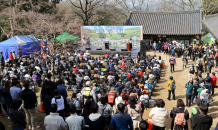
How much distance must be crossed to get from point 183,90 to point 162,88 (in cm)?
126

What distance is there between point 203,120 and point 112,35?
20089mm

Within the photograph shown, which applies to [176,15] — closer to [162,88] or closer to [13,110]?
[162,88]

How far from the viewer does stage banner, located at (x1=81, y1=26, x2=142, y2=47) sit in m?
23.6

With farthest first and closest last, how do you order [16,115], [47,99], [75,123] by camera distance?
1. [47,99]
2. [16,115]
3. [75,123]

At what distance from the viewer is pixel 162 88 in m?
13.4

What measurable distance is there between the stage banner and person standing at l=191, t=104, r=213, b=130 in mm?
18151

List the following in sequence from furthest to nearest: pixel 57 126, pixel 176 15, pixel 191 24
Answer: pixel 176 15 → pixel 191 24 → pixel 57 126

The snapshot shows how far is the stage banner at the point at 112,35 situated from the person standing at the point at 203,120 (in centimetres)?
1815

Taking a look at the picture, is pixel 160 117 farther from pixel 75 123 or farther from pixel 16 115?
pixel 16 115

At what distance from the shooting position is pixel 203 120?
4.92 m

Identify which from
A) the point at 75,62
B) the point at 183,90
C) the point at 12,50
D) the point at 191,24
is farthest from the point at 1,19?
the point at 191,24

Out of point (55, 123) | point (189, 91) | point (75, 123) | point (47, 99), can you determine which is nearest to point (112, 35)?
point (189, 91)

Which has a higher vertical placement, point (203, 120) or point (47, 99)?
point (47, 99)

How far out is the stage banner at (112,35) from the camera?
2360 cm
